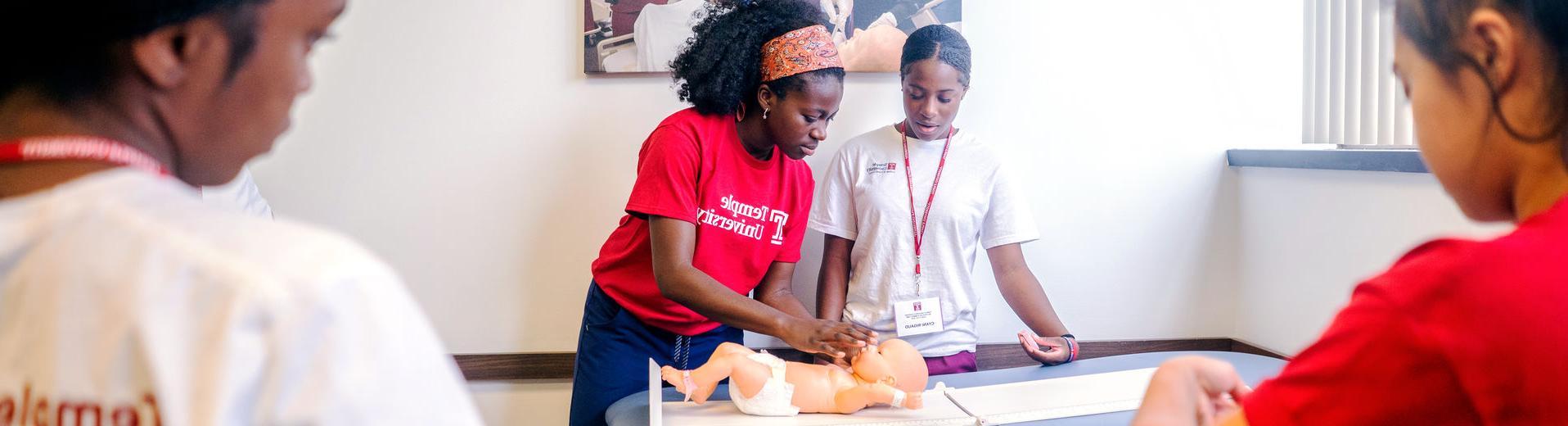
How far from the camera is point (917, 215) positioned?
2.73 metres

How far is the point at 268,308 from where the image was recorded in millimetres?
523

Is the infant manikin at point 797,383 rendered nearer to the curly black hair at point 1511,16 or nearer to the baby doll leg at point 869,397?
the baby doll leg at point 869,397

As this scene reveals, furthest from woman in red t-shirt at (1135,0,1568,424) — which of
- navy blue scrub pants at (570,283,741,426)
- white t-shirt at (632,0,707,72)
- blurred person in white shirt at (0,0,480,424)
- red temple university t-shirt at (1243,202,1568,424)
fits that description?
white t-shirt at (632,0,707,72)

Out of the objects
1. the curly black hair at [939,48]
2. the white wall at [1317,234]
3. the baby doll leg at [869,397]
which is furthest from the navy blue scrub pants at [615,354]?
the white wall at [1317,234]

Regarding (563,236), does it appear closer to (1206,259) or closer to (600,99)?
(600,99)

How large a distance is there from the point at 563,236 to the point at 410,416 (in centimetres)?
245

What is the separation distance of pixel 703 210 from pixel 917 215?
0.69m

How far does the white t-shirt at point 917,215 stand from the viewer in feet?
8.85

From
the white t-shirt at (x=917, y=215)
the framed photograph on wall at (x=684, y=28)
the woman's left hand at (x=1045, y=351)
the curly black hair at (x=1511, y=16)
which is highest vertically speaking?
the framed photograph on wall at (x=684, y=28)

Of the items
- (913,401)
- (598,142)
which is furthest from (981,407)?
(598,142)

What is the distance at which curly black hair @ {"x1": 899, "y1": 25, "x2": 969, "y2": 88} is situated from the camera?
260 cm

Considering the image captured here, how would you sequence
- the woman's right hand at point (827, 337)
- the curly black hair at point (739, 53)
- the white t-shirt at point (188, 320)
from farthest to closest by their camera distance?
the curly black hair at point (739, 53), the woman's right hand at point (827, 337), the white t-shirt at point (188, 320)

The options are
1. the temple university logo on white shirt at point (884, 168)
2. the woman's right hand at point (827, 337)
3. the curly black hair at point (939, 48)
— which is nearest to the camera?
the woman's right hand at point (827, 337)

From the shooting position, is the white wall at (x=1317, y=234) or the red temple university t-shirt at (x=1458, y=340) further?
the white wall at (x=1317, y=234)
